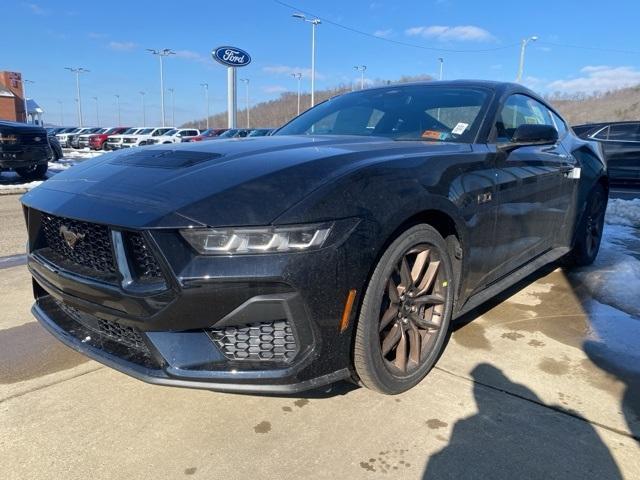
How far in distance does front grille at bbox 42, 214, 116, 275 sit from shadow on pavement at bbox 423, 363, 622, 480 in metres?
1.47

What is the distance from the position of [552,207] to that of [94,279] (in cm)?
305

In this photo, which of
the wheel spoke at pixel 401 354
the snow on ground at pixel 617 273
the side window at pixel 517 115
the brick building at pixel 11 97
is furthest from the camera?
the brick building at pixel 11 97

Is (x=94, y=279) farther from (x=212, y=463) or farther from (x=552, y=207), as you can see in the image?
(x=552, y=207)

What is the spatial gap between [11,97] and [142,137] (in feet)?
131

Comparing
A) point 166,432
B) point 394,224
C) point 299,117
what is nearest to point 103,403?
point 166,432

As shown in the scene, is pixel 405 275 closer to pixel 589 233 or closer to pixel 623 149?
pixel 589 233

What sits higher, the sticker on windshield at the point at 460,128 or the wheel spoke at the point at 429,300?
the sticker on windshield at the point at 460,128

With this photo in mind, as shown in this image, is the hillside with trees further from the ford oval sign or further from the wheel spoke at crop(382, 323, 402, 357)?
the wheel spoke at crop(382, 323, 402, 357)

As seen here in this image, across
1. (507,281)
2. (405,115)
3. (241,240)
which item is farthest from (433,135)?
(241,240)

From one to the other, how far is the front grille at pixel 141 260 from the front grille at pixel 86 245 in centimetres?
9

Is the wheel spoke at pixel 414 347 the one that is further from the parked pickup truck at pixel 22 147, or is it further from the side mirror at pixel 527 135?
the parked pickup truck at pixel 22 147

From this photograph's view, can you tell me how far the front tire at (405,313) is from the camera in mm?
2035

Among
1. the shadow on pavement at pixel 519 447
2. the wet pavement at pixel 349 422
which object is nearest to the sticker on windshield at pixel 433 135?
the wet pavement at pixel 349 422

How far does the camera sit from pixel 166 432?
2.08 m
